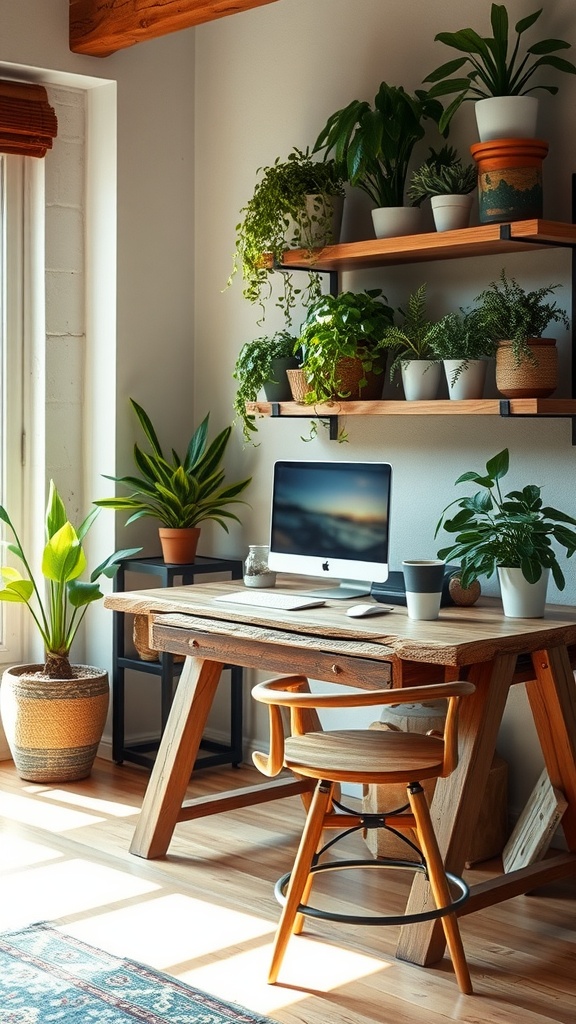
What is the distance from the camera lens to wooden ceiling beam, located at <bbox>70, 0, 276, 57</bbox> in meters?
3.71

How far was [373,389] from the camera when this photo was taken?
3793mm

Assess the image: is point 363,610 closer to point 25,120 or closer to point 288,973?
point 288,973

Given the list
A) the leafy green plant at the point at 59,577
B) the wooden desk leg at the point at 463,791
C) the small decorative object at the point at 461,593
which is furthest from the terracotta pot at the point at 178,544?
the wooden desk leg at the point at 463,791

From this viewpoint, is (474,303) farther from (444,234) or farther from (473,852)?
(473,852)

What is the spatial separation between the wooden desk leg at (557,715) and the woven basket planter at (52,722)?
5.35 feet

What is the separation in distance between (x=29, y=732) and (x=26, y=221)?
1775 mm

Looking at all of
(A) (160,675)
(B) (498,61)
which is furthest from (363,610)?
(B) (498,61)

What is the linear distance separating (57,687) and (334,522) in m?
1.16

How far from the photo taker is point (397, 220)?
145 inches

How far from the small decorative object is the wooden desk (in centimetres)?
3

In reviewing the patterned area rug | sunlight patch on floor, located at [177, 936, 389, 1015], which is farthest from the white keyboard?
the patterned area rug

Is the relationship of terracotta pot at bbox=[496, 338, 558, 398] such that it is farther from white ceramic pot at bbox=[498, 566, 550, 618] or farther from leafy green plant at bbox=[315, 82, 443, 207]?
leafy green plant at bbox=[315, 82, 443, 207]

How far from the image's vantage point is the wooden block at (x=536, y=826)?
3232 millimetres

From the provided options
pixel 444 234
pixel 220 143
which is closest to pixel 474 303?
pixel 444 234
